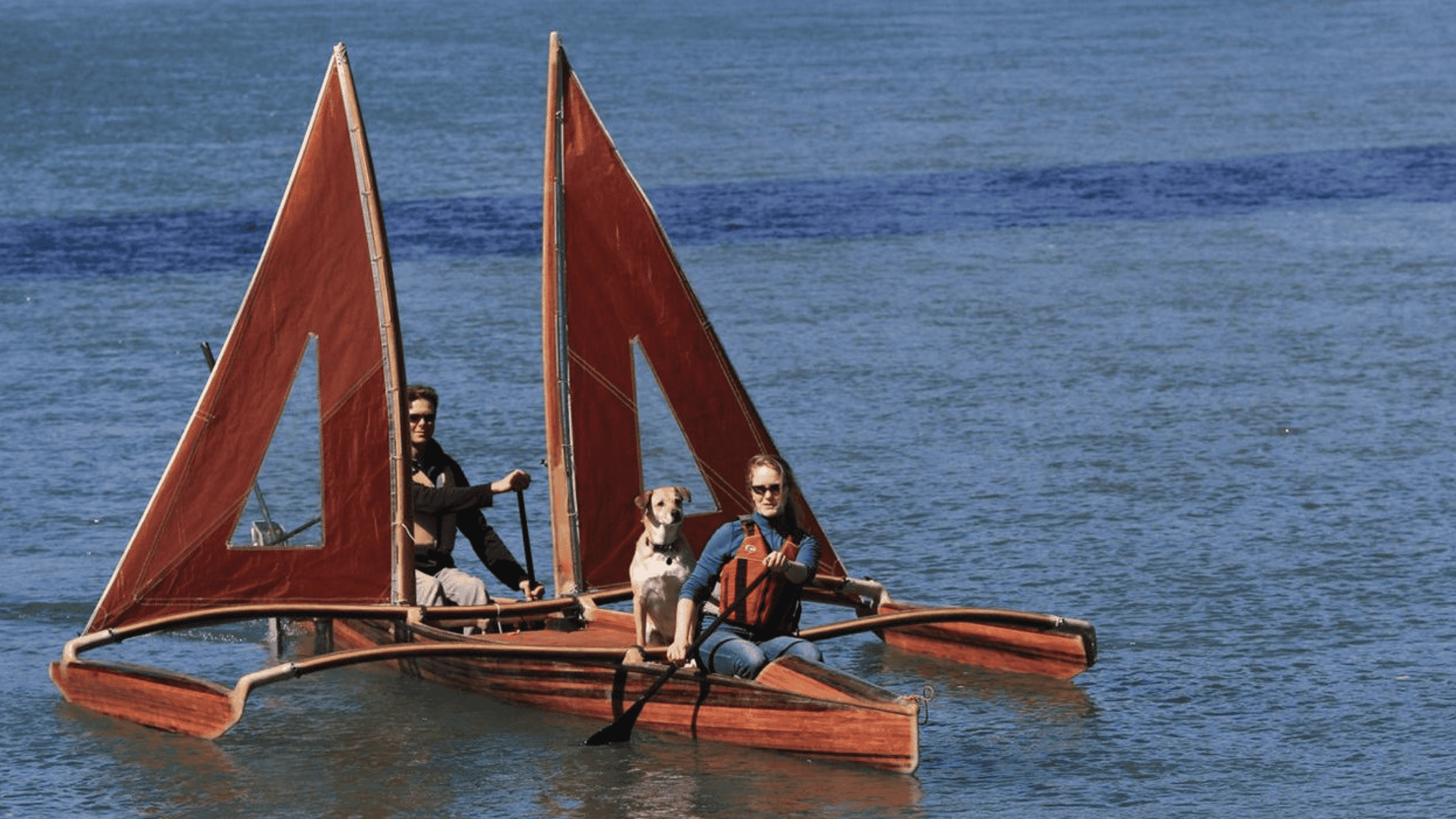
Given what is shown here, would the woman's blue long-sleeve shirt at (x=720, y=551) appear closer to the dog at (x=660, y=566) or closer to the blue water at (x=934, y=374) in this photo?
the dog at (x=660, y=566)

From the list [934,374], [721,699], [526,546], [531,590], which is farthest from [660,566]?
[934,374]

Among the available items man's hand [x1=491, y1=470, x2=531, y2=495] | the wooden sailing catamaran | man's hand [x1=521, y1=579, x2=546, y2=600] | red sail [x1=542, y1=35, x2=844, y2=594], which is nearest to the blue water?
the wooden sailing catamaran

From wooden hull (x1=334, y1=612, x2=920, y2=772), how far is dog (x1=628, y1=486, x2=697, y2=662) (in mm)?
219

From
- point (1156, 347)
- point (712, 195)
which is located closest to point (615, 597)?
point (1156, 347)

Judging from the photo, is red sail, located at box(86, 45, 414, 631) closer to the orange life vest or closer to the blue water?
the blue water

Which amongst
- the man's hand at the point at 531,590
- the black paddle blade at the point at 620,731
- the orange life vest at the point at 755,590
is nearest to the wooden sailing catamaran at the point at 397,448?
the man's hand at the point at 531,590

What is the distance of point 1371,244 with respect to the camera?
27312 millimetres

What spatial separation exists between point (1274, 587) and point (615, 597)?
13.0ft

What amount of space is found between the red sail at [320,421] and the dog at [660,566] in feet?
5.50

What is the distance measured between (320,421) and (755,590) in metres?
3.23

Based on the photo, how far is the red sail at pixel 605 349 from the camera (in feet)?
48.5

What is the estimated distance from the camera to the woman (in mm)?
12648

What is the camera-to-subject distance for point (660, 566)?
1324cm

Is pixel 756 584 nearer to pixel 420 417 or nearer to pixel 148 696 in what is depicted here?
pixel 420 417
